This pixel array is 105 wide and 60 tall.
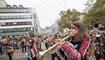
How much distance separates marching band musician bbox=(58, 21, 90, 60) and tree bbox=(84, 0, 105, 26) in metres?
27.0

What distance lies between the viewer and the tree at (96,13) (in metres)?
28.1

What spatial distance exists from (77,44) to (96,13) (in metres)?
27.8

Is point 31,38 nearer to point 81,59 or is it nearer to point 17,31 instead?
point 81,59

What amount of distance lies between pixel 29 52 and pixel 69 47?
4.04m

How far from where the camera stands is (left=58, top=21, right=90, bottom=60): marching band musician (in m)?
1.87

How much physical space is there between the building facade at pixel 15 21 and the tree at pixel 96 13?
1362 inches

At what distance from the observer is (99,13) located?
28219mm

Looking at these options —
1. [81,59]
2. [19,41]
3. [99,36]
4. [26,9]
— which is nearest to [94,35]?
[99,36]

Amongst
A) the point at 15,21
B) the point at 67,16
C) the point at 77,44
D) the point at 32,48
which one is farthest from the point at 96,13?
the point at 15,21

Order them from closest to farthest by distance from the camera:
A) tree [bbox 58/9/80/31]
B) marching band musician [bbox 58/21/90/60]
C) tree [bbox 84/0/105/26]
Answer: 1. marching band musician [bbox 58/21/90/60]
2. tree [bbox 84/0/105/26]
3. tree [bbox 58/9/80/31]

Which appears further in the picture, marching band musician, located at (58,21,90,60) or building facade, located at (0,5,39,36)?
building facade, located at (0,5,39,36)

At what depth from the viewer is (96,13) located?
28172 millimetres

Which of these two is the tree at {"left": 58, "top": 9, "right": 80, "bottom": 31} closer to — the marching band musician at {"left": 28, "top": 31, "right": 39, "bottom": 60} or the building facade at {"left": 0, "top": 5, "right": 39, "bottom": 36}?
the building facade at {"left": 0, "top": 5, "right": 39, "bottom": 36}

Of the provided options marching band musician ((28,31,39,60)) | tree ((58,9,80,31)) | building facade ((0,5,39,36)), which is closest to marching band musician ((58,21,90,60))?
marching band musician ((28,31,39,60))
